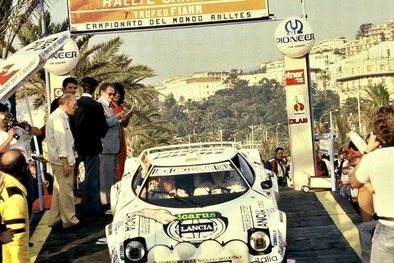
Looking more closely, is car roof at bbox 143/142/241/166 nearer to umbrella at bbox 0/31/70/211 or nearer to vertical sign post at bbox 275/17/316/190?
umbrella at bbox 0/31/70/211

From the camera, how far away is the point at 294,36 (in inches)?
543

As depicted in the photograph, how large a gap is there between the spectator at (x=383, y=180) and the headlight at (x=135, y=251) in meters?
2.60

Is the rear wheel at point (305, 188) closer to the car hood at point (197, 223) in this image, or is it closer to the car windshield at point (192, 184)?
the car windshield at point (192, 184)

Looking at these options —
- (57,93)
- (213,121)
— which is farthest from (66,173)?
(213,121)

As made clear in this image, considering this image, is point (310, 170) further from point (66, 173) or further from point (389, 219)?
point (389, 219)

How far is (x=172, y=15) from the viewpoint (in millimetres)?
14211

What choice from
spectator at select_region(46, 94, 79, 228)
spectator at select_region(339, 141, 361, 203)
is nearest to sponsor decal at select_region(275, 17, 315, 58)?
spectator at select_region(339, 141, 361, 203)

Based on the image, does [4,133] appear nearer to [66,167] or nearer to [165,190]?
[66,167]

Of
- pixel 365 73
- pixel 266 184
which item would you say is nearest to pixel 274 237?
pixel 266 184

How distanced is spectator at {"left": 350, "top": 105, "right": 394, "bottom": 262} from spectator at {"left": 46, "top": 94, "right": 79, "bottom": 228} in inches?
199

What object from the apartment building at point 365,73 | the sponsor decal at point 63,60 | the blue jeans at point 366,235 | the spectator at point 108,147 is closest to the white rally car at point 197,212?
the blue jeans at point 366,235

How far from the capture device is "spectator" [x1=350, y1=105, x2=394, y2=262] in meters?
5.03

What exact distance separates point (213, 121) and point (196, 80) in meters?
36.8

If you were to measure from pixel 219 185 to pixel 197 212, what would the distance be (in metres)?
0.74
